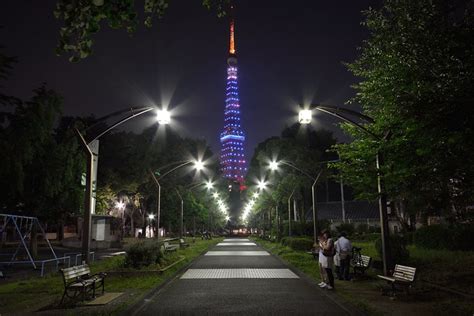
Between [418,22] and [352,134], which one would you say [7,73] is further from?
[418,22]

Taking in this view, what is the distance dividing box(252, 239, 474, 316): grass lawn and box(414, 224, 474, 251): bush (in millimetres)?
4061

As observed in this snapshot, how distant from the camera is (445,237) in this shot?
24031 mm

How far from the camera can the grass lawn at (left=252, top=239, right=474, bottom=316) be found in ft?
31.5

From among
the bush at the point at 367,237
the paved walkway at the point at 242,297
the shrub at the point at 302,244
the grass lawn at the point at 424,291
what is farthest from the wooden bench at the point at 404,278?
the bush at the point at 367,237

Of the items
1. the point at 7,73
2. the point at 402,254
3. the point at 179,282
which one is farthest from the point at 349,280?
the point at 7,73

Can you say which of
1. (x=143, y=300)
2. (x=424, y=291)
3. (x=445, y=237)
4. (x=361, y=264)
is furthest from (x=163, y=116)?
(x=445, y=237)

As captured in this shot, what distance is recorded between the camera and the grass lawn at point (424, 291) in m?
9.59

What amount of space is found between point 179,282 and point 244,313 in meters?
6.26

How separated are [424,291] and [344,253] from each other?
311 centimetres

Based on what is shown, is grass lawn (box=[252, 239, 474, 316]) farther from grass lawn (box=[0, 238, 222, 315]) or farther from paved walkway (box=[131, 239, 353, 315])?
grass lawn (box=[0, 238, 222, 315])

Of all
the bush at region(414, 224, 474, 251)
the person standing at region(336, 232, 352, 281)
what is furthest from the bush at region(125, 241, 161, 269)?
the bush at region(414, 224, 474, 251)

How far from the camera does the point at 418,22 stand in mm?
10766

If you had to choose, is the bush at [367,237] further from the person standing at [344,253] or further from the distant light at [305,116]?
the distant light at [305,116]

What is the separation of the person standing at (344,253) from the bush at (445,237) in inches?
375
